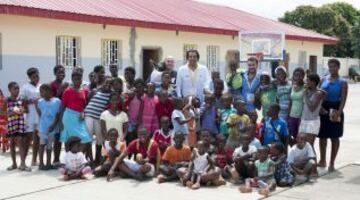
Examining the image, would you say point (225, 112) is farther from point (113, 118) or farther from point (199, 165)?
point (113, 118)

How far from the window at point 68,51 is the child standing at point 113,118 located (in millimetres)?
8067

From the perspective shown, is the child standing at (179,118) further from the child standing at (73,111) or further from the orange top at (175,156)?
the child standing at (73,111)

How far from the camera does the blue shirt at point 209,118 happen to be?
8.81 metres

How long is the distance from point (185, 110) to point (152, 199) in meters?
2.01

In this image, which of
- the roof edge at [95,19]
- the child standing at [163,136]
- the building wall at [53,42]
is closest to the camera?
the child standing at [163,136]

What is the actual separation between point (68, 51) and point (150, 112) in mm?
8515

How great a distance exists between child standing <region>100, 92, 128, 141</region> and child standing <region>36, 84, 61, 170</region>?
2.33 feet

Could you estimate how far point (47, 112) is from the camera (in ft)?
28.6

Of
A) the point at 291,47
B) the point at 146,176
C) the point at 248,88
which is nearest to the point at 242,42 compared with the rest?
the point at 291,47

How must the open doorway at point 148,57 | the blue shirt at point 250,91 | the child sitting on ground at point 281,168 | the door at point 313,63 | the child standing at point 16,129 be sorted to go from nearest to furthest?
the child sitting on ground at point 281,168
the child standing at point 16,129
the blue shirt at point 250,91
the open doorway at point 148,57
the door at point 313,63

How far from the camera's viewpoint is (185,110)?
8648 millimetres

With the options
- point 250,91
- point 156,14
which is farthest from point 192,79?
point 156,14

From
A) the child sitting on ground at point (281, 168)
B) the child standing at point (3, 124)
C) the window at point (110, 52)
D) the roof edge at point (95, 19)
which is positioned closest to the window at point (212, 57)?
the roof edge at point (95, 19)

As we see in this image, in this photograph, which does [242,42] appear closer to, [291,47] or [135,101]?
[291,47]
